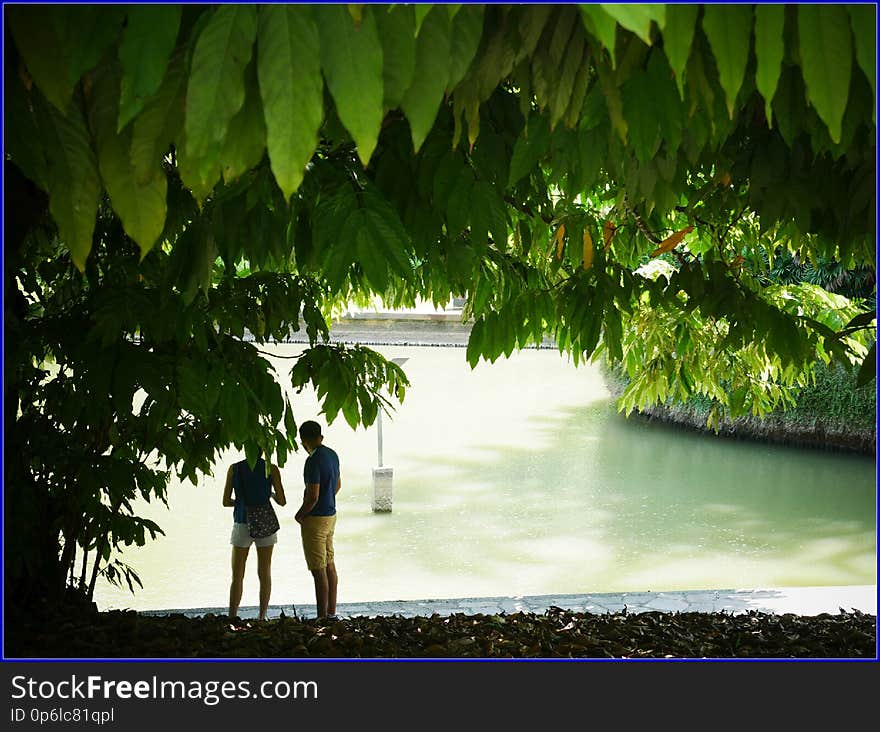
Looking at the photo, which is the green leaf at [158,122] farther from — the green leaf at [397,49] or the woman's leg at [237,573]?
the woman's leg at [237,573]

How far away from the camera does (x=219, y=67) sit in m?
0.92

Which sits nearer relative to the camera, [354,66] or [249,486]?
[354,66]

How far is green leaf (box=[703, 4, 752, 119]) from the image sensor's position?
95 cm

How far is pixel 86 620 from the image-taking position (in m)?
3.93

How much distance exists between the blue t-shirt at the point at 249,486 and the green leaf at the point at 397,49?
4.67 metres

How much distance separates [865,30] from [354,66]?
51 cm

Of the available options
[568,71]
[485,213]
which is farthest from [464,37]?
[485,213]

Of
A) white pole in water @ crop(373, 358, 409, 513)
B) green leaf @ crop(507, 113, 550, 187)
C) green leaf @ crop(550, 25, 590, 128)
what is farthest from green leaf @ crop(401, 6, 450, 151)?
white pole in water @ crop(373, 358, 409, 513)

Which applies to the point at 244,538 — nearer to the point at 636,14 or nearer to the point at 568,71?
Result: the point at 568,71

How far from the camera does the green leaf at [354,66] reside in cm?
91

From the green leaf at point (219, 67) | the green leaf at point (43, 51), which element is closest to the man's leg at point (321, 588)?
the green leaf at point (43, 51)

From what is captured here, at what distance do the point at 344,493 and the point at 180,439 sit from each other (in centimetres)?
848

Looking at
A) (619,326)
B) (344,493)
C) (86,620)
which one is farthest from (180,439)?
(344,493)
